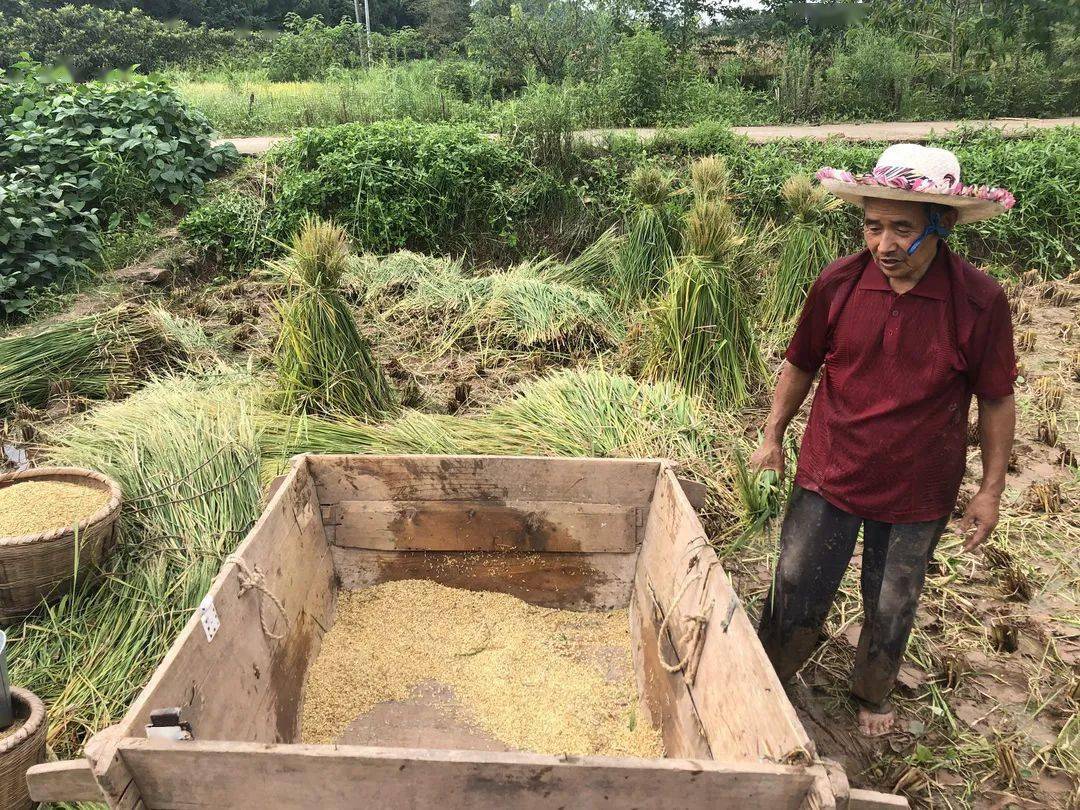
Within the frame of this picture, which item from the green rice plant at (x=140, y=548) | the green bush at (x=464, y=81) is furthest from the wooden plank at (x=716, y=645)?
the green bush at (x=464, y=81)

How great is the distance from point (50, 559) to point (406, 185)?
472 centimetres

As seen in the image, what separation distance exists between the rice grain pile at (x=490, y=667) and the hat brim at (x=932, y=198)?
1542 millimetres

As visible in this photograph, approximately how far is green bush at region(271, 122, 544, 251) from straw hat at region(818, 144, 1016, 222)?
5.16 meters

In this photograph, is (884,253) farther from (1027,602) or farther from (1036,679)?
(1027,602)

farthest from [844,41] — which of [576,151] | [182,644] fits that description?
[182,644]

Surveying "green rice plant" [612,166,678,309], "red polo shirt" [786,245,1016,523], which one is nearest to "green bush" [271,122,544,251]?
"green rice plant" [612,166,678,309]

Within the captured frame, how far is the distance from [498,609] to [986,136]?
27.2ft

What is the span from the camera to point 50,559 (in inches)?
105

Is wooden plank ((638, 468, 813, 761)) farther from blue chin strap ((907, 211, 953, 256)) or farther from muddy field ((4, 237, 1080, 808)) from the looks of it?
blue chin strap ((907, 211, 953, 256))

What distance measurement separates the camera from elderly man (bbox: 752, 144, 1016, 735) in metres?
1.94

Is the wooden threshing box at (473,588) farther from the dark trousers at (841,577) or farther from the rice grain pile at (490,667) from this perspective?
the dark trousers at (841,577)

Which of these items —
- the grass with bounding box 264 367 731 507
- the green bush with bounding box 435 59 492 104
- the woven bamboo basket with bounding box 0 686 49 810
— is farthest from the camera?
the green bush with bounding box 435 59 492 104

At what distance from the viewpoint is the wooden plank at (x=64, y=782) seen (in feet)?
4.59

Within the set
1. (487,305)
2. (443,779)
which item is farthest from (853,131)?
(443,779)
